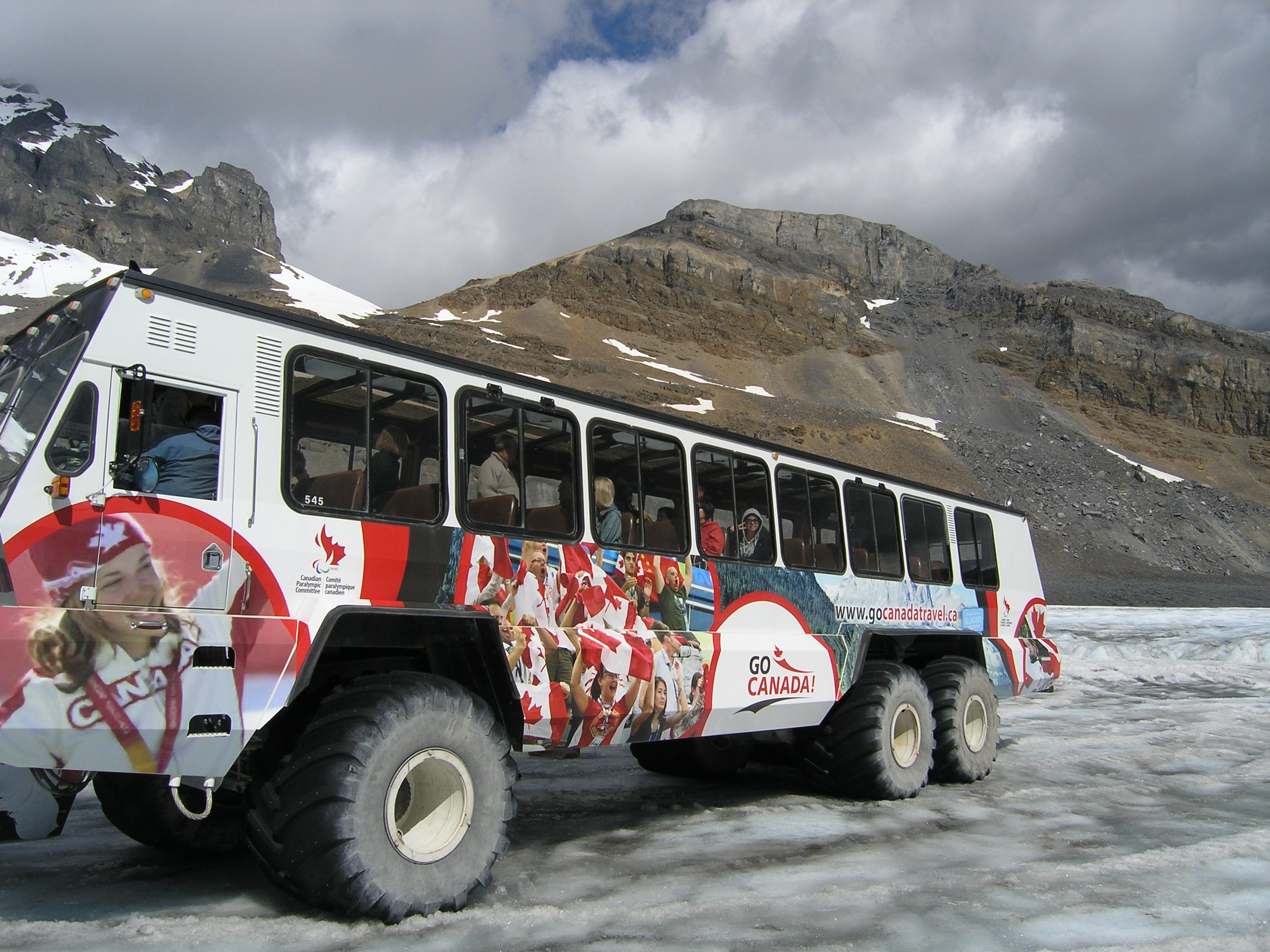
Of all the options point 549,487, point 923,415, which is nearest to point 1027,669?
point 549,487

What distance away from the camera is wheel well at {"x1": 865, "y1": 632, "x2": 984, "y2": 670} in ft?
27.6

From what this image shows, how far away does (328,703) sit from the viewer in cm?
430

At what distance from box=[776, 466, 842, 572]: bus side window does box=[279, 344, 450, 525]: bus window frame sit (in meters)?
3.25

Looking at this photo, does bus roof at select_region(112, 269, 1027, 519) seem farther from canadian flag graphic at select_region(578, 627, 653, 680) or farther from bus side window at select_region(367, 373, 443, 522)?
canadian flag graphic at select_region(578, 627, 653, 680)

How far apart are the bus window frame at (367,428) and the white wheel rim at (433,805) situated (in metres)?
1.17

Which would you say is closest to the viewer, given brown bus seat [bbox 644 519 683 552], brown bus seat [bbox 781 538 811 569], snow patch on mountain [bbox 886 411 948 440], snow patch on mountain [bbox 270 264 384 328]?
brown bus seat [bbox 644 519 683 552]

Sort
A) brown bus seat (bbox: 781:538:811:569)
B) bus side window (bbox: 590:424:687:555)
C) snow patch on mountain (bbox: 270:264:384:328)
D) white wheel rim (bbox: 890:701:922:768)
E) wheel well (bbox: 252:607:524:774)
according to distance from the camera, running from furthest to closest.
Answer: snow patch on mountain (bbox: 270:264:384:328), white wheel rim (bbox: 890:701:922:768), brown bus seat (bbox: 781:538:811:569), bus side window (bbox: 590:424:687:555), wheel well (bbox: 252:607:524:774)

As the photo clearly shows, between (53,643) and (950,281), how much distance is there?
131 metres

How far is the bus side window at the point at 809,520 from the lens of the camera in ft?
24.2

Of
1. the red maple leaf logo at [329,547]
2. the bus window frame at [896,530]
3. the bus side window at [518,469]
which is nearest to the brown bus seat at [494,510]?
the bus side window at [518,469]

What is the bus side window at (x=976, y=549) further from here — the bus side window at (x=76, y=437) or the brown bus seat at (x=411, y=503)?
the bus side window at (x=76, y=437)

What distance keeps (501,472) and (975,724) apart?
233 inches

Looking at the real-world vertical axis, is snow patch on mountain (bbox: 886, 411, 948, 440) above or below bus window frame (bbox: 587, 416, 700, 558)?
above

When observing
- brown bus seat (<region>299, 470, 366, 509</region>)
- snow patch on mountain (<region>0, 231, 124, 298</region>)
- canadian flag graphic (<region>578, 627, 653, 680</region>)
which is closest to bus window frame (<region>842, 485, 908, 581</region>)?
canadian flag graphic (<region>578, 627, 653, 680</region>)
